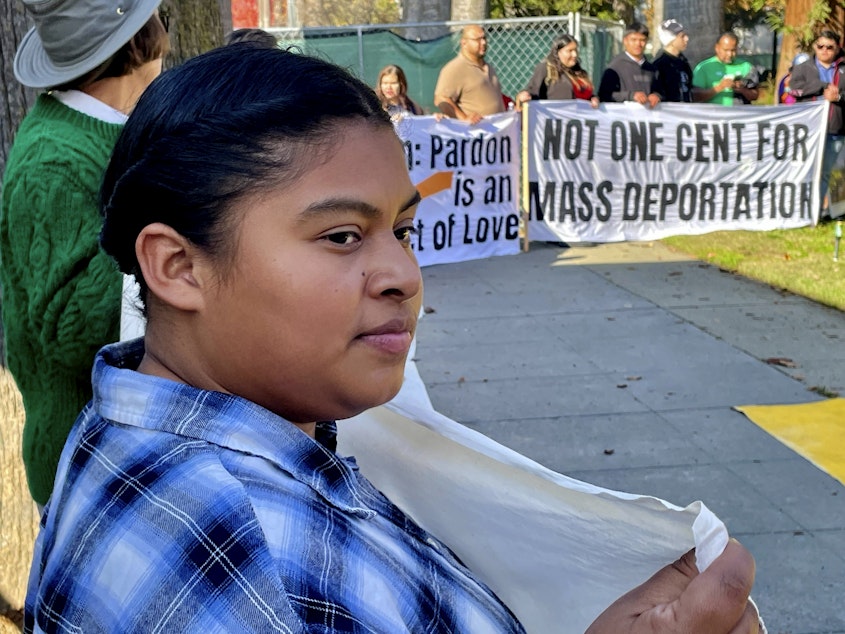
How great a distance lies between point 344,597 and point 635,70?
11071mm

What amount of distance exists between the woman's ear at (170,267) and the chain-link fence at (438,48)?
554 inches

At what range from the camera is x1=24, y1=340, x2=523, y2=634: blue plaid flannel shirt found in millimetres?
1094

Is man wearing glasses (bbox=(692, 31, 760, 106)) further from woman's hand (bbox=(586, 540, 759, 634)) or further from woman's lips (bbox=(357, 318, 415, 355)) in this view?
woman's lips (bbox=(357, 318, 415, 355))

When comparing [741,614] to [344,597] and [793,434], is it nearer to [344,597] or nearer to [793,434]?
[344,597]

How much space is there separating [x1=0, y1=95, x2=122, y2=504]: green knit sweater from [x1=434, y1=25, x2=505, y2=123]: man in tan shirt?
28.4 ft

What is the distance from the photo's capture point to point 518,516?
5.55ft

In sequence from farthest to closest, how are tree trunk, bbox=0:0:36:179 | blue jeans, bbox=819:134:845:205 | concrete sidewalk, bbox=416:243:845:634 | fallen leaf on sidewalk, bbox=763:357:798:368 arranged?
blue jeans, bbox=819:134:845:205 < fallen leaf on sidewalk, bbox=763:357:798:368 < concrete sidewalk, bbox=416:243:845:634 < tree trunk, bbox=0:0:36:179

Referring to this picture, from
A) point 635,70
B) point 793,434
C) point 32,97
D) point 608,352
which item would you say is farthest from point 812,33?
point 32,97

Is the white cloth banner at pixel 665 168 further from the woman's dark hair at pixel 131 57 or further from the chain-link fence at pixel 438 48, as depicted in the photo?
the woman's dark hair at pixel 131 57

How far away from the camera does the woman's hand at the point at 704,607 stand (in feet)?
4.50

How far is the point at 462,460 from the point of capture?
1.74 meters

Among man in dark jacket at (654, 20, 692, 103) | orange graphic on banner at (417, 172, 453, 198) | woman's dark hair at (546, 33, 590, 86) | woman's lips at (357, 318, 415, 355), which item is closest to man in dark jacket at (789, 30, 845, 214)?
man in dark jacket at (654, 20, 692, 103)

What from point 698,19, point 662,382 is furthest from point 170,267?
point 698,19

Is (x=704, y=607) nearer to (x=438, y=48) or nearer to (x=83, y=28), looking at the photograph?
(x=83, y=28)
